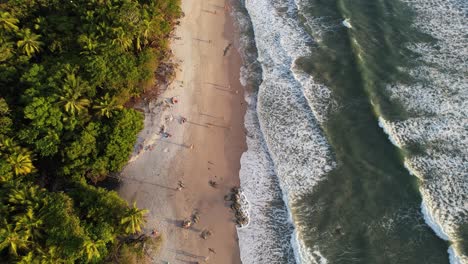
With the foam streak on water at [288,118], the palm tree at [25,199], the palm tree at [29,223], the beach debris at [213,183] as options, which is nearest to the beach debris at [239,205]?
the foam streak on water at [288,118]

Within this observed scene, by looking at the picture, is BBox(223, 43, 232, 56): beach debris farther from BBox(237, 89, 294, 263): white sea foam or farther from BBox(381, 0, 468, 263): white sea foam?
BBox(381, 0, 468, 263): white sea foam

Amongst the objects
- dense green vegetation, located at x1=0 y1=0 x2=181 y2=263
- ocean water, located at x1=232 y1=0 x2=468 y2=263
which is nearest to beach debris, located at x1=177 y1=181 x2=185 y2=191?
dense green vegetation, located at x1=0 y1=0 x2=181 y2=263

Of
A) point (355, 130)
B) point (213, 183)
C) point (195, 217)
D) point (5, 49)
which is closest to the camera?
point (195, 217)

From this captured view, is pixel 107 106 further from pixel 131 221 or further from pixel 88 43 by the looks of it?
pixel 131 221

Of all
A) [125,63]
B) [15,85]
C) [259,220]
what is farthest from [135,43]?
[259,220]

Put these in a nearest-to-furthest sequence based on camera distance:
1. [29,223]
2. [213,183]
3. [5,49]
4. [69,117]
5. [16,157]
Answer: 1. [29,223]
2. [16,157]
3. [69,117]
4. [5,49]
5. [213,183]

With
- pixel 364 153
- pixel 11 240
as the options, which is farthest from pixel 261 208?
pixel 11 240

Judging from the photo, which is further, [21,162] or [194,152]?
[194,152]
